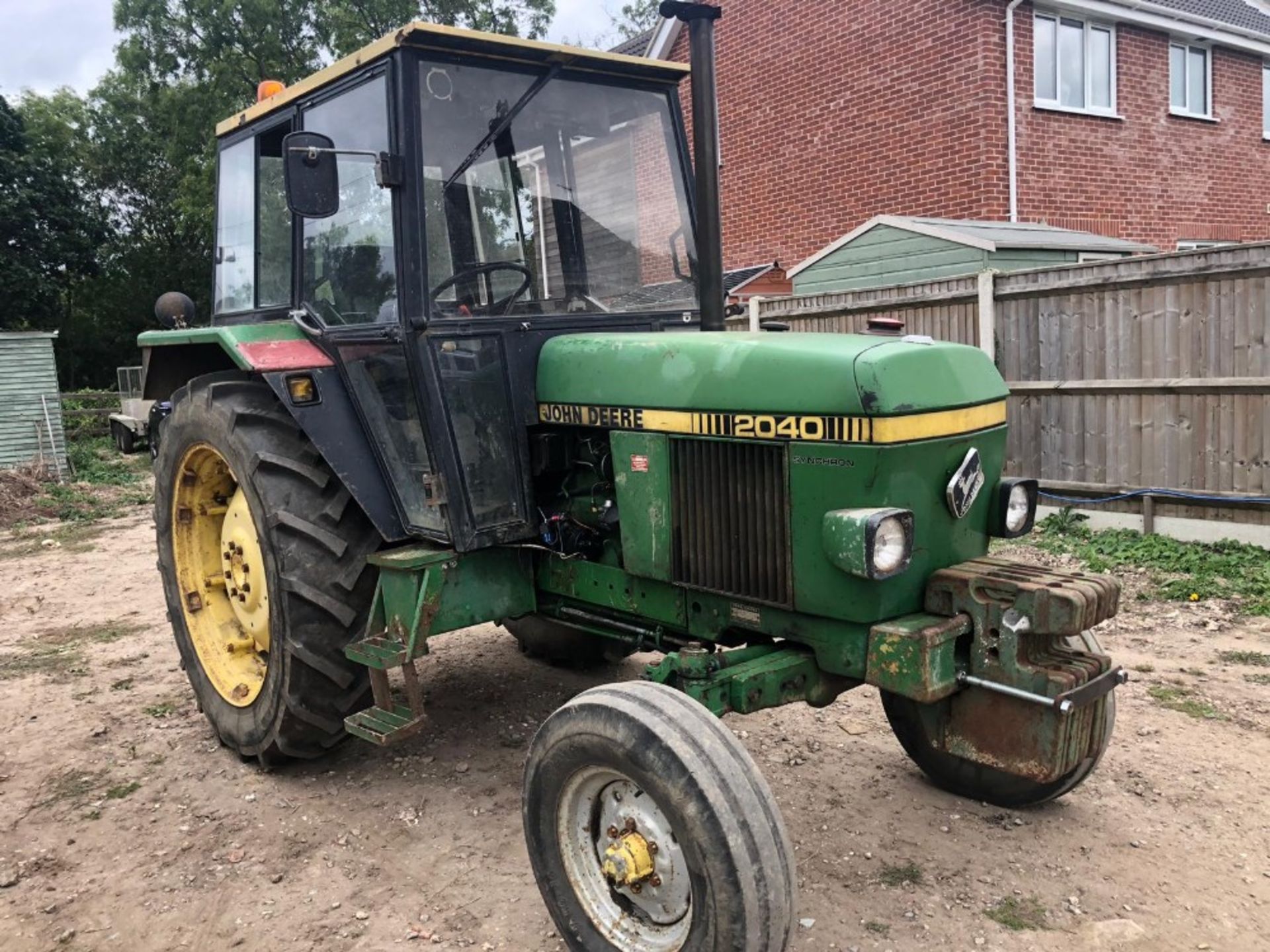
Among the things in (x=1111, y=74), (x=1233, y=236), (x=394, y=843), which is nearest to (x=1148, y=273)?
(x=394, y=843)

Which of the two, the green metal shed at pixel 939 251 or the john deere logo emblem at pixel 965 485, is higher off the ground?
the green metal shed at pixel 939 251

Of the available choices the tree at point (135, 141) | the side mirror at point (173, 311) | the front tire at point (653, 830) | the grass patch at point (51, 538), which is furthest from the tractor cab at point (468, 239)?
the tree at point (135, 141)

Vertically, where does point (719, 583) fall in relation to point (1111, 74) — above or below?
below

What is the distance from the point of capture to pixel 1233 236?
1458 centimetres

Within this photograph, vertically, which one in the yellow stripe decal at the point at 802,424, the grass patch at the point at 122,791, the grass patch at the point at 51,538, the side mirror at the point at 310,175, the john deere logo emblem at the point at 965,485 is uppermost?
the side mirror at the point at 310,175

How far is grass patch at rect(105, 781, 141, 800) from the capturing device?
3898mm

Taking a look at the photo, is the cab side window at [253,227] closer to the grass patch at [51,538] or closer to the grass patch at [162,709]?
the grass patch at [162,709]

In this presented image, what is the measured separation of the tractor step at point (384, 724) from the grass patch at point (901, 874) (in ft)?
5.09

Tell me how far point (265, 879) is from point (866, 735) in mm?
2290

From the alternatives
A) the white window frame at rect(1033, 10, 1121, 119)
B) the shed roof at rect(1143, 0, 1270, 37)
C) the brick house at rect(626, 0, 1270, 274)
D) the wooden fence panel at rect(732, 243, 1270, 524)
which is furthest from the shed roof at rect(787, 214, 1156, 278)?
the shed roof at rect(1143, 0, 1270, 37)

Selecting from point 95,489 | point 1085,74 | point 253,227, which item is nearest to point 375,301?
point 253,227

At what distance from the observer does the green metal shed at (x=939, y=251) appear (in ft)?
31.2

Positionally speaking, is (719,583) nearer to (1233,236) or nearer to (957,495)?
(957,495)

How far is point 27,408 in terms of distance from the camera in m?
13.2
